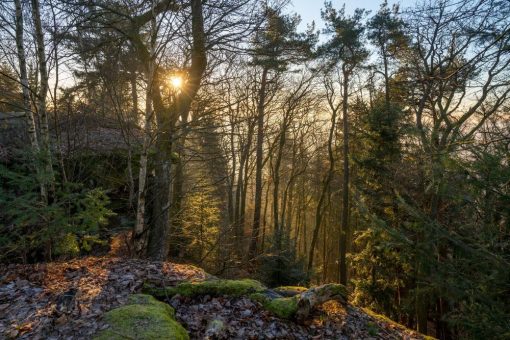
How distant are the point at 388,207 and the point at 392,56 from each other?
251 inches

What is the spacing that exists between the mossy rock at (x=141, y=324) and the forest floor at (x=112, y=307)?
0.13 meters

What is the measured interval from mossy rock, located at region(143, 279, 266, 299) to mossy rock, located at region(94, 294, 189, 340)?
59 centimetres

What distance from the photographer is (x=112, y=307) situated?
3426 mm

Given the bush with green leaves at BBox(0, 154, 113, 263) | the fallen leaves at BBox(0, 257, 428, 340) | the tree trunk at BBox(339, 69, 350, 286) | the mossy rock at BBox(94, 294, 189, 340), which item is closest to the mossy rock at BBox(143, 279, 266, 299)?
the fallen leaves at BBox(0, 257, 428, 340)

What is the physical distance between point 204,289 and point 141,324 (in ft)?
4.10

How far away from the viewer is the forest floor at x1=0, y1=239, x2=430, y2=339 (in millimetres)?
3035

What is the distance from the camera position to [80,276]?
4.38 metres

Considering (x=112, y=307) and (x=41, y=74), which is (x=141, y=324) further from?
(x=41, y=74)

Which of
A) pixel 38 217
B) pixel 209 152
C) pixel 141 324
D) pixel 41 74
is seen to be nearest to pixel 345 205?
pixel 209 152

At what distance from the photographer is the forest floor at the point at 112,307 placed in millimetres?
3035

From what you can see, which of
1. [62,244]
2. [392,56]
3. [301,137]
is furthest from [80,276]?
[301,137]

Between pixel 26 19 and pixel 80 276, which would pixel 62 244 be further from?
pixel 26 19

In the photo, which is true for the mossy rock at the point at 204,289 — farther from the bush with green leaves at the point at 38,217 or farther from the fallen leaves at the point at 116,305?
the bush with green leaves at the point at 38,217

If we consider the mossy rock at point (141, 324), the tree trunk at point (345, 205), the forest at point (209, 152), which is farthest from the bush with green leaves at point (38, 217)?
the tree trunk at point (345, 205)
